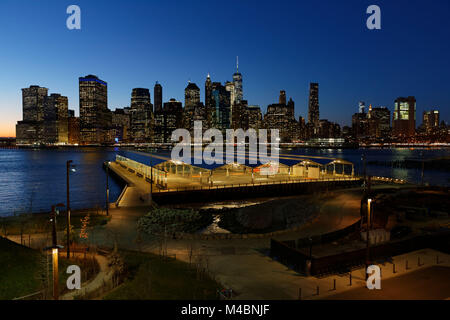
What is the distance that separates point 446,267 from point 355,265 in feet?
17.1

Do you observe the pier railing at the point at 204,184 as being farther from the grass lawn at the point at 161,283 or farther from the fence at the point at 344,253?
the fence at the point at 344,253

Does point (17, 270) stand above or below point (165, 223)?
above

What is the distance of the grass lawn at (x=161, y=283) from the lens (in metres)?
14.7

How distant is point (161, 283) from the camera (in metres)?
16.0

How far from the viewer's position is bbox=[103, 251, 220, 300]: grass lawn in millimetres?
14663

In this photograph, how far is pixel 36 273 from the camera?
15391mm

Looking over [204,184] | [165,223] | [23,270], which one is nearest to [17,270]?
[23,270]
